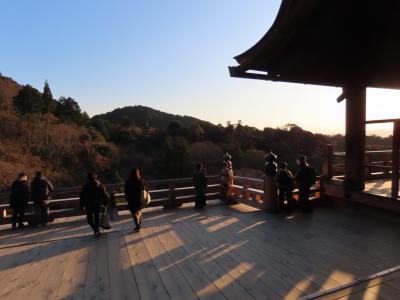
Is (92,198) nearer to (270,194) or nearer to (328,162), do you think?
(270,194)

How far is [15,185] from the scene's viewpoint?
7.48 m

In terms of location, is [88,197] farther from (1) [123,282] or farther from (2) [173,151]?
(2) [173,151]

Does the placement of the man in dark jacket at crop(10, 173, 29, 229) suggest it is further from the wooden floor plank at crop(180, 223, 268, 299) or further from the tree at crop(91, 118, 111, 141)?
the tree at crop(91, 118, 111, 141)

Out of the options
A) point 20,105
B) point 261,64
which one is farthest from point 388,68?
point 20,105

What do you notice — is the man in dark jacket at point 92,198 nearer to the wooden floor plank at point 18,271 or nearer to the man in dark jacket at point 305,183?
the wooden floor plank at point 18,271

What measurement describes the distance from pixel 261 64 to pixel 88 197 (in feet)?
15.3

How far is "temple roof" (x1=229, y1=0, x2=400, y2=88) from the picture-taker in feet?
16.8

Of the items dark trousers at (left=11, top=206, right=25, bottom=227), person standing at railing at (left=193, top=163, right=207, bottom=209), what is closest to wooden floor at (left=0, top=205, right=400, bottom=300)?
dark trousers at (left=11, top=206, right=25, bottom=227)

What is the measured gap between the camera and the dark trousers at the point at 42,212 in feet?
25.0

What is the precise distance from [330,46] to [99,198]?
5.71m

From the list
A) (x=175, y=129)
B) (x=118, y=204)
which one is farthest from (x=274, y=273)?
(x=175, y=129)

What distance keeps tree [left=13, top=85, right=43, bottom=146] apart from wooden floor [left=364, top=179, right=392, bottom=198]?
101 ft

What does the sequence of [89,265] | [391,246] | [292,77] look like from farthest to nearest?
[292,77]
[391,246]
[89,265]

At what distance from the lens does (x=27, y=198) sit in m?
7.54
